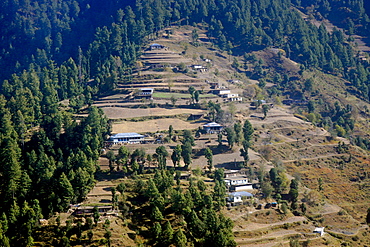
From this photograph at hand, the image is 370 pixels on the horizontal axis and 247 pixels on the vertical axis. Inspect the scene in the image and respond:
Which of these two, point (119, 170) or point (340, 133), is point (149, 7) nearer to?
point (340, 133)

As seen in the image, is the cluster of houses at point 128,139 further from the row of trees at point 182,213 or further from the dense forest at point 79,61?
the row of trees at point 182,213

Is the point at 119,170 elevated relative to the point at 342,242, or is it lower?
elevated

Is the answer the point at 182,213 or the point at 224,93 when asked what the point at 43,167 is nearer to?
the point at 182,213

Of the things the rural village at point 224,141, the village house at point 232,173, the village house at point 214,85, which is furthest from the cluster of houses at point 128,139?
the village house at point 214,85

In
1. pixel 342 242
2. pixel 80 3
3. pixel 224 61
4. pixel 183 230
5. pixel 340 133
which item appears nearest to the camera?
pixel 183 230

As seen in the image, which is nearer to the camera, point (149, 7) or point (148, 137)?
point (148, 137)

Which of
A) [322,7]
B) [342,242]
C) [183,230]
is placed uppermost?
[322,7]

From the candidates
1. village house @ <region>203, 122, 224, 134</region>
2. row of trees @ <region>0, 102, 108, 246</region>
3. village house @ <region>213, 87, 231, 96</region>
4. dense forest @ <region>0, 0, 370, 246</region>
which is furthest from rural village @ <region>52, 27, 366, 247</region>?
dense forest @ <region>0, 0, 370, 246</region>

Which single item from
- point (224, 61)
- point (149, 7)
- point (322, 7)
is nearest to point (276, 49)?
point (224, 61)
